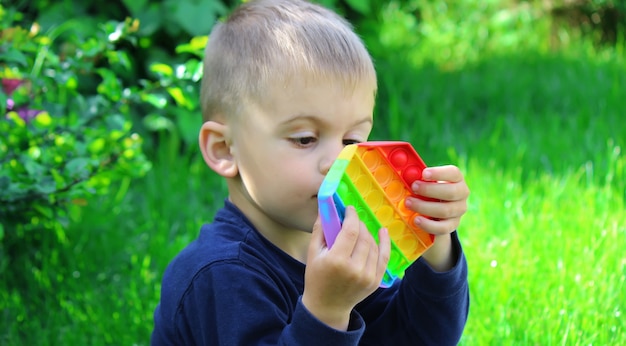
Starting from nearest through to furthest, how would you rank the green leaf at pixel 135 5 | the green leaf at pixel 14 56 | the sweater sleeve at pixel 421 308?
the sweater sleeve at pixel 421 308
the green leaf at pixel 14 56
the green leaf at pixel 135 5

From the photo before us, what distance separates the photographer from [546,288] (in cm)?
243

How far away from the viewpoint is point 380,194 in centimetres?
170

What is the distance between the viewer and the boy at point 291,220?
1.59 metres

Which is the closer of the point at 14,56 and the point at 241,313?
the point at 241,313

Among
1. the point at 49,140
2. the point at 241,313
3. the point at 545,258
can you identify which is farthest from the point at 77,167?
the point at 545,258

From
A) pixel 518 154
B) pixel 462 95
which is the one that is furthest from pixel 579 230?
pixel 462 95

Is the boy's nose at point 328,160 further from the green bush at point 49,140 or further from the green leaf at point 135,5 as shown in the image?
the green leaf at point 135,5

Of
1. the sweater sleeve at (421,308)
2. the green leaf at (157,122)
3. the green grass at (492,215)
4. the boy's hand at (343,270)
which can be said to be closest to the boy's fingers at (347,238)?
the boy's hand at (343,270)

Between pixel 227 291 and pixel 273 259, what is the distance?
0.19 meters

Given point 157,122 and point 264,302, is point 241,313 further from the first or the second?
point 157,122

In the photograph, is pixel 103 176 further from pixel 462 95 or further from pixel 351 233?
pixel 462 95

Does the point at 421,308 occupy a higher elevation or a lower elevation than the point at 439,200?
lower

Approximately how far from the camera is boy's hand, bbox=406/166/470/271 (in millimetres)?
1725

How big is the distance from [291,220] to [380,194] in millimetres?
237
